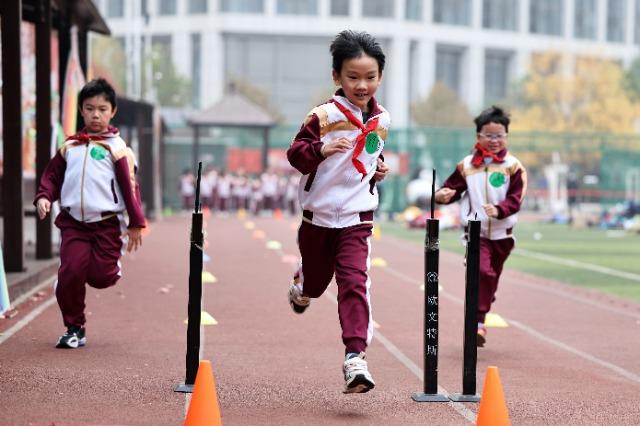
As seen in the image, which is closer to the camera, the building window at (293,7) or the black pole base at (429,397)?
the black pole base at (429,397)

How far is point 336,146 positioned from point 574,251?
18.5 m

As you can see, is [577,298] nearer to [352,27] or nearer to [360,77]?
[360,77]

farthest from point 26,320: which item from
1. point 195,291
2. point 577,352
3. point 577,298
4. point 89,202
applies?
point 577,298

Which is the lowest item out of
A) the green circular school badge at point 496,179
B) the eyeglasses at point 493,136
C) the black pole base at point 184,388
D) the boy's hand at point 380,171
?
the black pole base at point 184,388

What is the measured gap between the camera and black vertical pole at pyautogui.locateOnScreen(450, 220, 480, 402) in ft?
22.9

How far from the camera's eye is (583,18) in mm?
132250

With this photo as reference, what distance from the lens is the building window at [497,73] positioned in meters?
133

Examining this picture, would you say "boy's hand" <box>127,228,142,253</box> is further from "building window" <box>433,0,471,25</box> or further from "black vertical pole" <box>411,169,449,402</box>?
"building window" <box>433,0,471,25</box>

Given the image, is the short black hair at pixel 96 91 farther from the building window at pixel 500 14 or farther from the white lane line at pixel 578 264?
the building window at pixel 500 14

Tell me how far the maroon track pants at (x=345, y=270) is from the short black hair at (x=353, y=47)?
981mm

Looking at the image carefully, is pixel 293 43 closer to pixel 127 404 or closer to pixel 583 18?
pixel 583 18

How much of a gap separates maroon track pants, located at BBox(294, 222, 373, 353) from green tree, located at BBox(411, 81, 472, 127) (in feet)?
290

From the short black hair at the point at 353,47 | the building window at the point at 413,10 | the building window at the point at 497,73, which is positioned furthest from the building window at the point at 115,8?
the short black hair at the point at 353,47

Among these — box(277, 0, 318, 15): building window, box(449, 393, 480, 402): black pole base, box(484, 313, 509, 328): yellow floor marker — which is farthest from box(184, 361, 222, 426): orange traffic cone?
box(277, 0, 318, 15): building window
